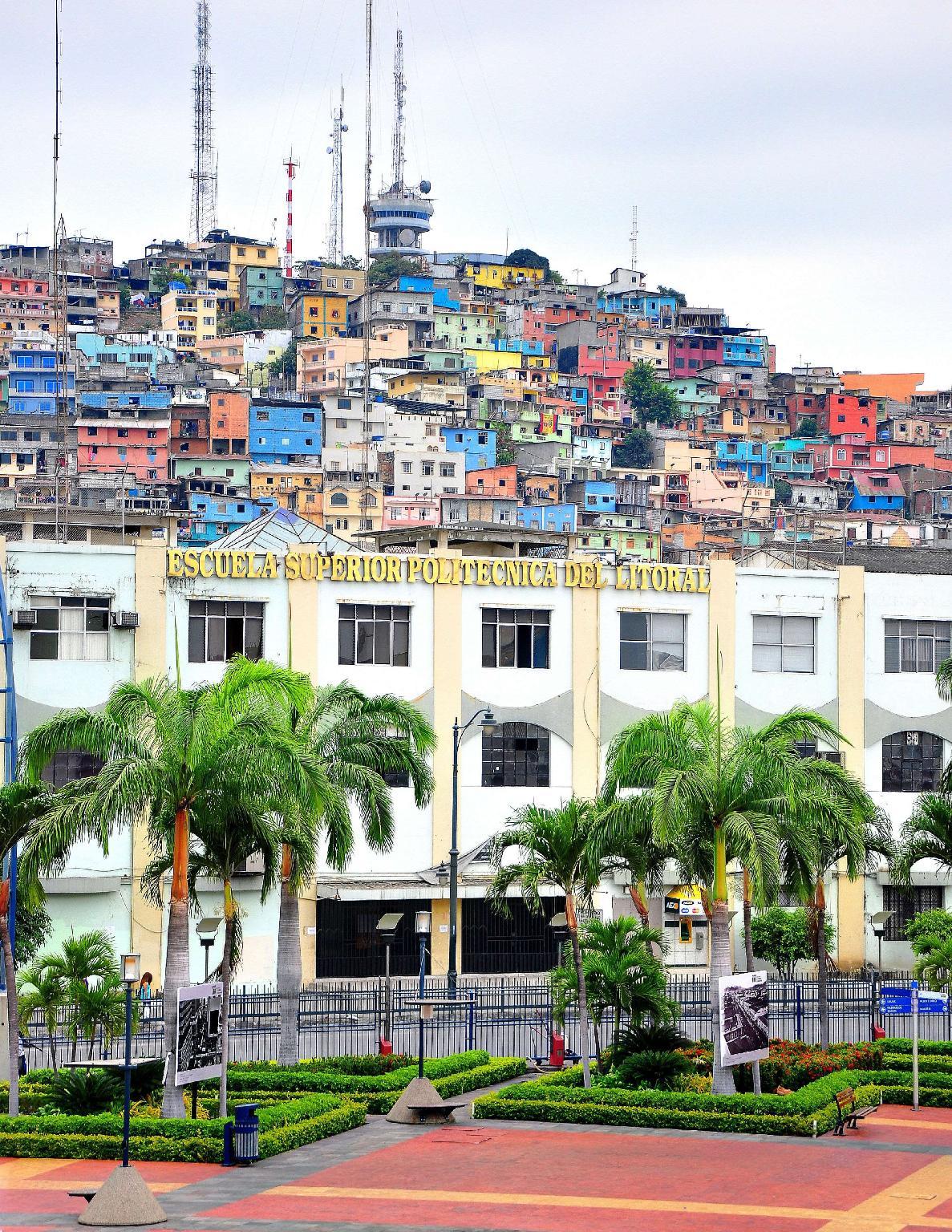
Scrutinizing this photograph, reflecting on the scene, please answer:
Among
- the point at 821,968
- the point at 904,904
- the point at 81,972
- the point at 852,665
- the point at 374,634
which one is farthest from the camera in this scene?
the point at 852,665

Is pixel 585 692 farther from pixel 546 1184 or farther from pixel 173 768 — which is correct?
pixel 546 1184

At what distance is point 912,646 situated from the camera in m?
63.2

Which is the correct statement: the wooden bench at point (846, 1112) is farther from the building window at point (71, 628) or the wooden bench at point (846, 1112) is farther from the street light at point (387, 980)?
the building window at point (71, 628)

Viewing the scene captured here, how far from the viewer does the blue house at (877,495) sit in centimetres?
18638

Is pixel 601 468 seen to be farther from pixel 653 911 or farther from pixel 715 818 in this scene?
A: pixel 715 818

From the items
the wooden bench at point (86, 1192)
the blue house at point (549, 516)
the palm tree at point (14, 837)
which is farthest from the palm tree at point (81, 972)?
the blue house at point (549, 516)

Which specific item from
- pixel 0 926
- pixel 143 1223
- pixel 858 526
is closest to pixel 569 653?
pixel 0 926

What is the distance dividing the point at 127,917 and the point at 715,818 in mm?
23944

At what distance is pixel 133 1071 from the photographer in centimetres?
3497

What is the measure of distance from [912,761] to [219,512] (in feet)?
317

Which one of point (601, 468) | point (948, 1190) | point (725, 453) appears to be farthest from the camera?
point (725, 453)

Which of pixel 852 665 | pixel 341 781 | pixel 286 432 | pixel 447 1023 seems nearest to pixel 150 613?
pixel 447 1023

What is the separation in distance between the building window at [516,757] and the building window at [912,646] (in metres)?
11.1

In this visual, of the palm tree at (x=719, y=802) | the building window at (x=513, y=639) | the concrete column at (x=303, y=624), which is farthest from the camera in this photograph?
the building window at (x=513, y=639)
